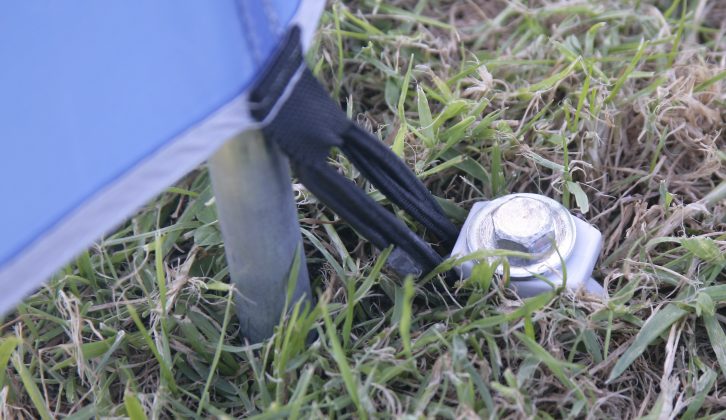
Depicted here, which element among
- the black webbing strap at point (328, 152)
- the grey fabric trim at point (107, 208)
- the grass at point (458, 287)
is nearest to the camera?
the grey fabric trim at point (107, 208)

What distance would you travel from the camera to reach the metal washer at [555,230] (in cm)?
108

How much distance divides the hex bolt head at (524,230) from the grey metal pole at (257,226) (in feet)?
0.86

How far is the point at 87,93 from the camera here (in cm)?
65

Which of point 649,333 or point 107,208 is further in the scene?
point 649,333

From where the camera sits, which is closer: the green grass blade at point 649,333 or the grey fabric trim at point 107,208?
the grey fabric trim at point 107,208

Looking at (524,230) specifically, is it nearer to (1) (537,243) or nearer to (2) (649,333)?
(1) (537,243)

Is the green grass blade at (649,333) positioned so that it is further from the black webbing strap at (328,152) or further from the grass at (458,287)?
the black webbing strap at (328,152)

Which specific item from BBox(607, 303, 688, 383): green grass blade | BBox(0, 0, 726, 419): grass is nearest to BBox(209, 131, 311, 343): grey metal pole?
BBox(0, 0, 726, 419): grass

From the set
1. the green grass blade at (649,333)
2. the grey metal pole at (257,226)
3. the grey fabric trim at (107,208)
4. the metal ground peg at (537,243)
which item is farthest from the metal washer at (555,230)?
the grey fabric trim at (107,208)

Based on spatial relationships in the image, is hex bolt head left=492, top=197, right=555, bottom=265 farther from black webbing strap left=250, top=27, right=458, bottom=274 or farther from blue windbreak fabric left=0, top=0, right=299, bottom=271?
blue windbreak fabric left=0, top=0, right=299, bottom=271

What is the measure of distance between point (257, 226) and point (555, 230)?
0.42 metres

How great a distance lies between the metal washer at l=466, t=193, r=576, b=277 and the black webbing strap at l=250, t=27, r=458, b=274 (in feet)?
0.17

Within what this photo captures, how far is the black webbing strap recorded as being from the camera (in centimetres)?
75

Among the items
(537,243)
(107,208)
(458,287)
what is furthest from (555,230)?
(107,208)
